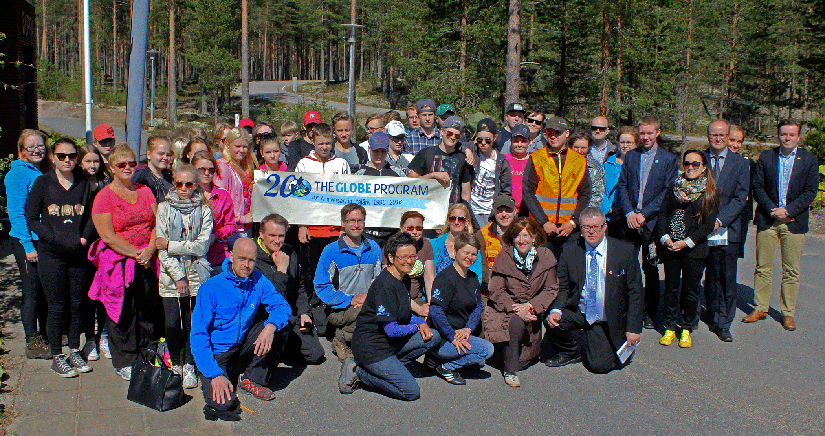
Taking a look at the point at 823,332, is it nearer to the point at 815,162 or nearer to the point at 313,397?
the point at 815,162

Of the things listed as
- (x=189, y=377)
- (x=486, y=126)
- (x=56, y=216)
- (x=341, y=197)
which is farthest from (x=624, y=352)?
(x=56, y=216)

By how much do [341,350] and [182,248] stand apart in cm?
178

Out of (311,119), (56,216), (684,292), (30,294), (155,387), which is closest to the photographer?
(155,387)

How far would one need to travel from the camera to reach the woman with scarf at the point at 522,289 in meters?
6.13

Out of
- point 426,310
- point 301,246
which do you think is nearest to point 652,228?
point 426,310

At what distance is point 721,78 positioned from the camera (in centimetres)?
4422

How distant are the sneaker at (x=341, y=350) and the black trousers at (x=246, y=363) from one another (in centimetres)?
81

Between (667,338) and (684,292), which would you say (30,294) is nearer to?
(667,338)

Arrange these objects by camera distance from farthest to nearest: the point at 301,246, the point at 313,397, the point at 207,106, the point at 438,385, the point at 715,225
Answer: the point at 207,106, the point at 301,246, the point at 715,225, the point at 438,385, the point at 313,397

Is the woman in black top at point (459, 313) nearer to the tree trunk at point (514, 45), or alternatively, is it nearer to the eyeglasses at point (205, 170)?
the eyeglasses at point (205, 170)

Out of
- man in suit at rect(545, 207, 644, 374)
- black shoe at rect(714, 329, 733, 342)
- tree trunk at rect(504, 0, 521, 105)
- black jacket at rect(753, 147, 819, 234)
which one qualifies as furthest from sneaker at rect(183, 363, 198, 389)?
tree trunk at rect(504, 0, 521, 105)

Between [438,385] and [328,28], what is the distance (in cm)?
7734

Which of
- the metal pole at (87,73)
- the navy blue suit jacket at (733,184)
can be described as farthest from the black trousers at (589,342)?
the metal pole at (87,73)

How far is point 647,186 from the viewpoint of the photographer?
7.42 m
